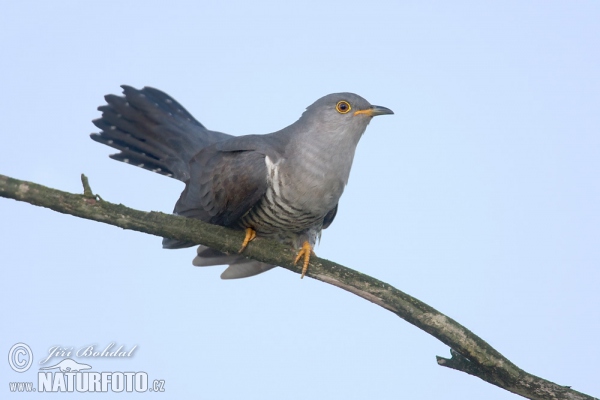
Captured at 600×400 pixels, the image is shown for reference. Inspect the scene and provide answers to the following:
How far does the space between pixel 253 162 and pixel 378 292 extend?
1.41m

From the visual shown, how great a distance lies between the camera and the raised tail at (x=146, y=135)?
586cm

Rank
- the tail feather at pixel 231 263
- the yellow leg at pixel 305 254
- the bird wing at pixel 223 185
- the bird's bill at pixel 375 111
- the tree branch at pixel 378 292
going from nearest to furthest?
1. the tree branch at pixel 378 292
2. the yellow leg at pixel 305 254
3. the bird wing at pixel 223 185
4. the bird's bill at pixel 375 111
5. the tail feather at pixel 231 263

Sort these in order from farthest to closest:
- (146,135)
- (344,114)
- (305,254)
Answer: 1. (146,135)
2. (344,114)
3. (305,254)

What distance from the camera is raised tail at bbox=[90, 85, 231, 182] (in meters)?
5.86

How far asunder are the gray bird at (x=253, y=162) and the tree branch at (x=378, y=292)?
50cm

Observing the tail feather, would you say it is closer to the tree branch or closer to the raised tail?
the raised tail

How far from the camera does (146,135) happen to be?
19.6 ft

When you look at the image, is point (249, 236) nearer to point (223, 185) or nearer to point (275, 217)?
point (275, 217)

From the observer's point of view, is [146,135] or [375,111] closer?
[375,111]

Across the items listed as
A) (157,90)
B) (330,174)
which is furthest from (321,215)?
(157,90)

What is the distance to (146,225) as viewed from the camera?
14.9 ft

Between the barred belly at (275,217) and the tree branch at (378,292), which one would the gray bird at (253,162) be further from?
the tree branch at (378,292)

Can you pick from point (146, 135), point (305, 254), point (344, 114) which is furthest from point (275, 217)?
point (146, 135)

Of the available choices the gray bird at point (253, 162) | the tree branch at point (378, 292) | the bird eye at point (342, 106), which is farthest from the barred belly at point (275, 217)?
the bird eye at point (342, 106)
